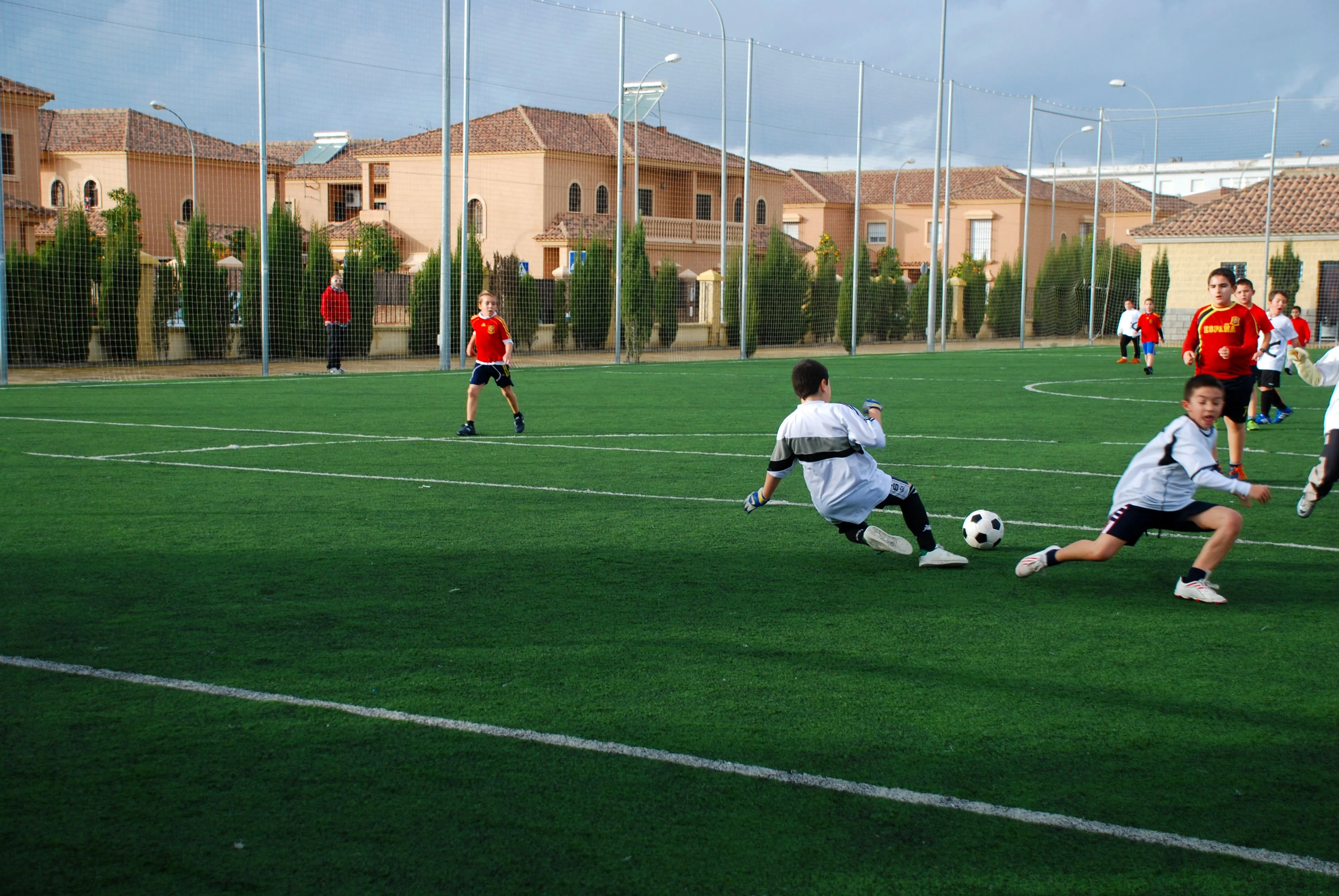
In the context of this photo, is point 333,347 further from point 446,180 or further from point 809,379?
point 809,379

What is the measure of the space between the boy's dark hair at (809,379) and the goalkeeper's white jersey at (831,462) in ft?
0.22

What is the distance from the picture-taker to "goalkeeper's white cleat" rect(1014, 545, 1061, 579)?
236 inches

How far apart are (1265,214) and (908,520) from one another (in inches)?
1726

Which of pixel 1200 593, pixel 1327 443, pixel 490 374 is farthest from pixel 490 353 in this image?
pixel 1200 593

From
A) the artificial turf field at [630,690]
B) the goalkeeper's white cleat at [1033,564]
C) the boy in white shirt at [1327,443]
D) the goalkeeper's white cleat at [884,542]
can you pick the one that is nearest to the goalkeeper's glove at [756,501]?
the artificial turf field at [630,690]

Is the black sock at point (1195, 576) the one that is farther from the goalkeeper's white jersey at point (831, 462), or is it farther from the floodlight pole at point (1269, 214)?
the floodlight pole at point (1269, 214)

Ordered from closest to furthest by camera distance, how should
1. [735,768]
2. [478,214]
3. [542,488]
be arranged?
[735,768] < [542,488] < [478,214]

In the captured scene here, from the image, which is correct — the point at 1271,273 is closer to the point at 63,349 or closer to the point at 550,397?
the point at 550,397

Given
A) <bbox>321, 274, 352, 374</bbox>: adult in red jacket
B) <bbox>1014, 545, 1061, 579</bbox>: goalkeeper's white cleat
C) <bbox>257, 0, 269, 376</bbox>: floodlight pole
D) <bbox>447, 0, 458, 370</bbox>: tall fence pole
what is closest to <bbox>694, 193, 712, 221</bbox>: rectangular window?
<bbox>447, 0, 458, 370</bbox>: tall fence pole

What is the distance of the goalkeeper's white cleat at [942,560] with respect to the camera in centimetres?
635

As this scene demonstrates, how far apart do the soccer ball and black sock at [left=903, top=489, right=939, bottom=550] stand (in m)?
0.40

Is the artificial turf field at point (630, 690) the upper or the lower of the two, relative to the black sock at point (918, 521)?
lower

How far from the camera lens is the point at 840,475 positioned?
634 centimetres

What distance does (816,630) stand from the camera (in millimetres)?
5199
